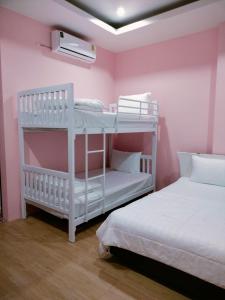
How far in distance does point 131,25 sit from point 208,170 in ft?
7.11

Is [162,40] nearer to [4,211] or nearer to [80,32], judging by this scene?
[80,32]

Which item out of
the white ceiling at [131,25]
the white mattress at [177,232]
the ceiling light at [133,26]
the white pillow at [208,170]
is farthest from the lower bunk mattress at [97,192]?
the ceiling light at [133,26]

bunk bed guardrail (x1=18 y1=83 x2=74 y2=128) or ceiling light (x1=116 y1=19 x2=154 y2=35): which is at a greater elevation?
ceiling light (x1=116 y1=19 x2=154 y2=35)

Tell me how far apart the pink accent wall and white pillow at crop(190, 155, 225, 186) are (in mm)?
295

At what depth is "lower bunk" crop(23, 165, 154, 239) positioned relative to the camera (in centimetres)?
226

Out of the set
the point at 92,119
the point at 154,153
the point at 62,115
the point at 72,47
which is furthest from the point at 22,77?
the point at 154,153

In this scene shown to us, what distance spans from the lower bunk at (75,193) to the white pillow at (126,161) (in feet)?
1.50

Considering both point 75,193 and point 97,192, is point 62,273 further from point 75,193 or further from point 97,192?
point 97,192

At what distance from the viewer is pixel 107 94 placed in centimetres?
390

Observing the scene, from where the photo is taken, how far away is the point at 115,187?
2.76 metres

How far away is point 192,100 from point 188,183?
125 cm

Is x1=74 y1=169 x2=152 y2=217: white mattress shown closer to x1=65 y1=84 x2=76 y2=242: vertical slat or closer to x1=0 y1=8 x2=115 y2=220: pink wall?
x1=65 y1=84 x2=76 y2=242: vertical slat

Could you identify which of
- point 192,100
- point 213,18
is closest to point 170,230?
point 192,100

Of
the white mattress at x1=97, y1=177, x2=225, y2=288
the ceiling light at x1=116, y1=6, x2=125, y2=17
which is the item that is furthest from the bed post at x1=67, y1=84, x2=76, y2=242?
the ceiling light at x1=116, y1=6, x2=125, y2=17
